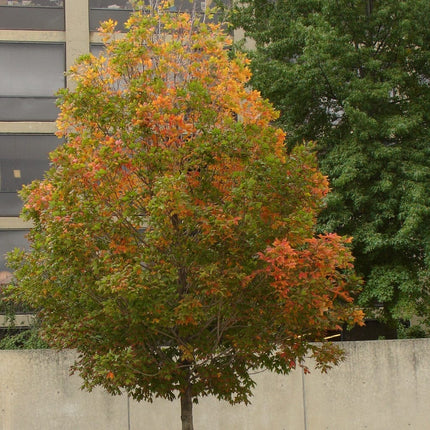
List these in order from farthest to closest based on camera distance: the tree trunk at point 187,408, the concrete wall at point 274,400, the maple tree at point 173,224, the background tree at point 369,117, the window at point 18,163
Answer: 1. the window at point 18,163
2. the background tree at point 369,117
3. the concrete wall at point 274,400
4. the tree trunk at point 187,408
5. the maple tree at point 173,224

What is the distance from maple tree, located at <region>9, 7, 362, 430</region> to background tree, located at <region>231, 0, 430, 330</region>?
21.8ft

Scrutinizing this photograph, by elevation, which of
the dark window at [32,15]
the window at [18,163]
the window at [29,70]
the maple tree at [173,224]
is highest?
the dark window at [32,15]

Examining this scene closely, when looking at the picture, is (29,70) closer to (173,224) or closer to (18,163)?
(18,163)

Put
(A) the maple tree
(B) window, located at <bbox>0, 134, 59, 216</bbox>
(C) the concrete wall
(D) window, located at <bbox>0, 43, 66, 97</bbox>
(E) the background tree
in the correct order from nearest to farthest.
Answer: (A) the maple tree < (C) the concrete wall < (E) the background tree < (B) window, located at <bbox>0, 134, 59, 216</bbox> < (D) window, located at <bbox>0, 43, 66, 97</bbox>

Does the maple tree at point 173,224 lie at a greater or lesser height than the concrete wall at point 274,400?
greater

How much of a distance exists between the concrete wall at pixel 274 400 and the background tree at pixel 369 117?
2.06m

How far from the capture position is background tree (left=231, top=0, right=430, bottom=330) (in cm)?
1669

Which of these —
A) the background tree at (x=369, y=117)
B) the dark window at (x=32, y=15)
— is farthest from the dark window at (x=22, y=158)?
the background tree at (x=369, y=117)

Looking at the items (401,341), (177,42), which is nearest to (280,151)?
(177,42)

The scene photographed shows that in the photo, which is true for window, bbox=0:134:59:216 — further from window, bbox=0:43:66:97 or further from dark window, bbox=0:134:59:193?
window, bbox=0:43:66:97

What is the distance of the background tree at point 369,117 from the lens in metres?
16.7

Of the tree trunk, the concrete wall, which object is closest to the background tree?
the concrete wall

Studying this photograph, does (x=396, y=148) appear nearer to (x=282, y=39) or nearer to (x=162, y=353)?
(x=282, y=39)

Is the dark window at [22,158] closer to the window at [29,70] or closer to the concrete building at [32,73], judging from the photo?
the concrete building at [32,73]
